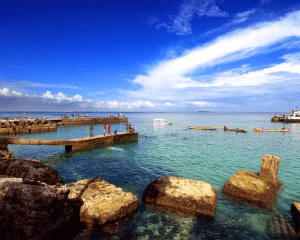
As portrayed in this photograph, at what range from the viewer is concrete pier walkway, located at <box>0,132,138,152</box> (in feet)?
62.4

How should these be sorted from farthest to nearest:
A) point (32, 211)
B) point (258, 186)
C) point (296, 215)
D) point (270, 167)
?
point (270, 167), point (258, 186), point (296, 215), point (32, 211)

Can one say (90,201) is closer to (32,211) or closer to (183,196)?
(32,211)

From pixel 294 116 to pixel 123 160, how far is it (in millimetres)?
89180

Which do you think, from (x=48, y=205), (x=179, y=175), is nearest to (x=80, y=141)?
(x=179, y=175)

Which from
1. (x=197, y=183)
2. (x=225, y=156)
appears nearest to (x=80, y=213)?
(x=197, y=183)

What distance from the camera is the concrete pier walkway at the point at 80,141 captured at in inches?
748

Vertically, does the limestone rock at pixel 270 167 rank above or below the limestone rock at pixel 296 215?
above

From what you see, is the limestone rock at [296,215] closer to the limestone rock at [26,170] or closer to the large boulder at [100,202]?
the large boulder at [100,202]

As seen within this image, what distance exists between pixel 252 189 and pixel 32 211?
1164 centimetres

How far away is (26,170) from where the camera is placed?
9594 mm

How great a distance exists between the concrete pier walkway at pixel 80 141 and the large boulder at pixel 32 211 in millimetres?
14864

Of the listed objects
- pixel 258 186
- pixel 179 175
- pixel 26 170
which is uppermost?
pixel 26 170

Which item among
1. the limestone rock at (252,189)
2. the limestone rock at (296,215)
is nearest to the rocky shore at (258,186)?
the limestone rock at (252,189)

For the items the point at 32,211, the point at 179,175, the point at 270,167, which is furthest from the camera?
the point at 179,175
